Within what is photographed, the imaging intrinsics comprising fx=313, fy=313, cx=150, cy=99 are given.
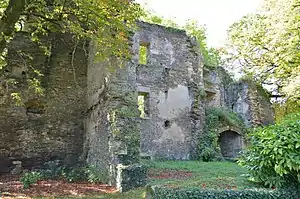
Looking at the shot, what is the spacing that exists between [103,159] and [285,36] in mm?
9681

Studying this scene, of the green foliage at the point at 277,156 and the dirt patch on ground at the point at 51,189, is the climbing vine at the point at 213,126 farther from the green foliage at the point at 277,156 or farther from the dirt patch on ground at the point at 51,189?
the green foliage at the point at 277,156

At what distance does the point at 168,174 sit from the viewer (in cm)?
1085

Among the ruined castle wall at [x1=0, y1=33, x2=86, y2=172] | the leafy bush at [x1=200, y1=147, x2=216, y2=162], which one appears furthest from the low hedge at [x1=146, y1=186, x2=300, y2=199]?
the leafy bush at [x1=200, y1=147, x2=216, y2=162]

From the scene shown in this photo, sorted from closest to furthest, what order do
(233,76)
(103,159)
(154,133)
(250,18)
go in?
1. (103,159)
2. (154,133)
3. (250,18)
4. (233,76)

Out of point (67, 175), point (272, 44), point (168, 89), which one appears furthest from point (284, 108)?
point (67, 175)

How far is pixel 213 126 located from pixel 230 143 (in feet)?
8.20

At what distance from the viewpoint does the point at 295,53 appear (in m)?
14.1

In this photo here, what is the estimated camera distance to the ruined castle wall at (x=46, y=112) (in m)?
12.5

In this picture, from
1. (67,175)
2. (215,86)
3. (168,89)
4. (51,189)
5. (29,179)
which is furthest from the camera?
(215,86)

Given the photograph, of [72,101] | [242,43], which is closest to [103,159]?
[72,101]

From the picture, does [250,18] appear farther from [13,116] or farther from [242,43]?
[13,116]

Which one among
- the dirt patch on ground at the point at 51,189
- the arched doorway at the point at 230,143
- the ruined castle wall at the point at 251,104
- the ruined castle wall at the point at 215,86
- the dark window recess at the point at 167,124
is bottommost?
the dirt patch on ground at the point at 51,189

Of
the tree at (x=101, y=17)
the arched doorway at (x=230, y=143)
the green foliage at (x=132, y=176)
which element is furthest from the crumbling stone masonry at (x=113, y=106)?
the tree at (x=101, y=17)

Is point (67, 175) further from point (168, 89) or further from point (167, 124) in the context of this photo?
point (168, 89)
